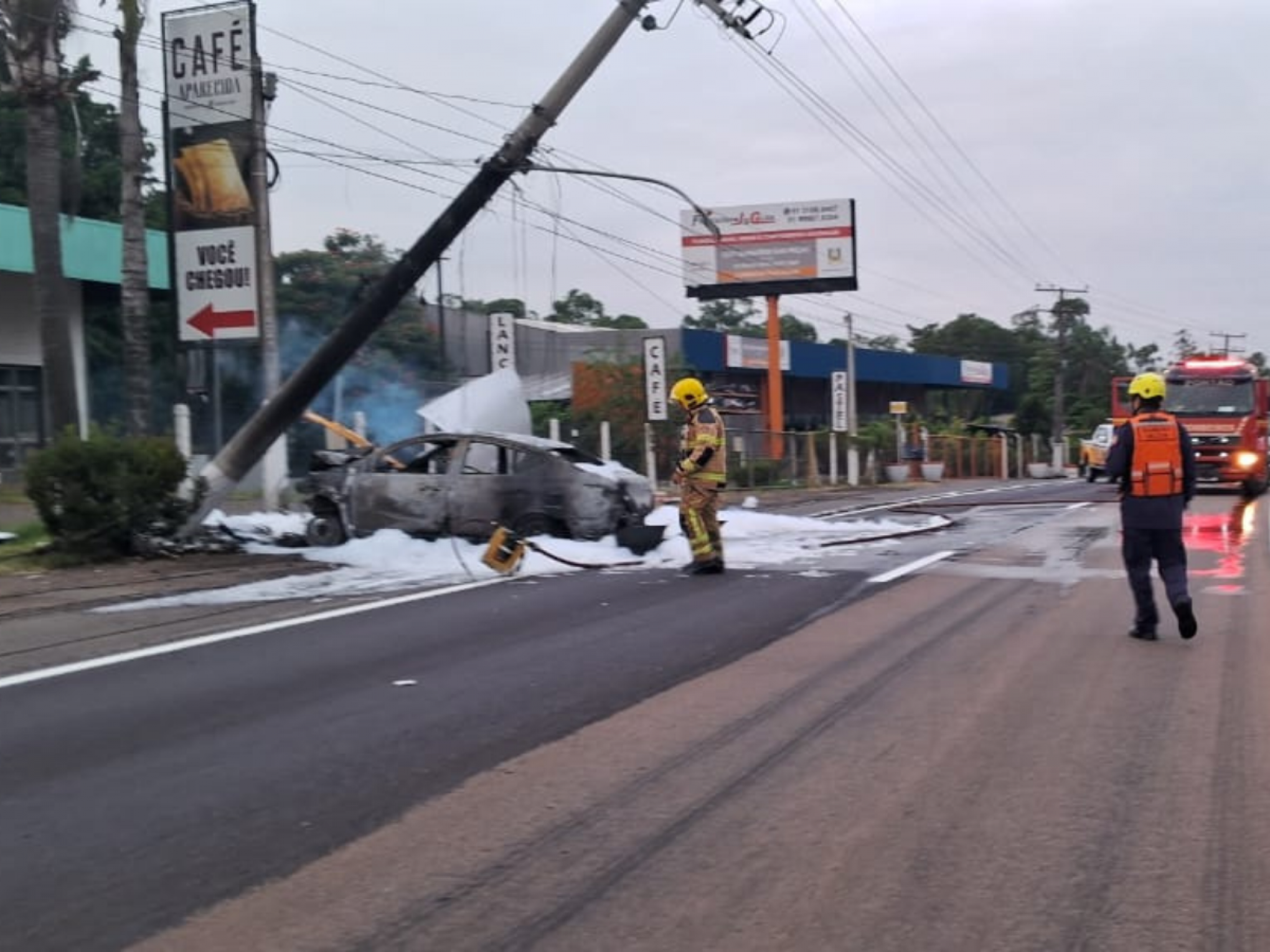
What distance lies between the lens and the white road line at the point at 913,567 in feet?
43.2

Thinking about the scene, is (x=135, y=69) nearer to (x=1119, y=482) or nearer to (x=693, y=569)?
(x=693, y=569)

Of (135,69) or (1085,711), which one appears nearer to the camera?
(1085,711)

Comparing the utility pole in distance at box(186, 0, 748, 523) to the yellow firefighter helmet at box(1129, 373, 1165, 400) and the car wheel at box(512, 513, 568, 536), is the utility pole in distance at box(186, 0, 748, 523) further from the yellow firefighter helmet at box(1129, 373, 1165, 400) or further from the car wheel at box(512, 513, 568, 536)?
the yellow firefighter helmet at box(1129, 373, 1165, 400)

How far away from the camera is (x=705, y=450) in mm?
13367

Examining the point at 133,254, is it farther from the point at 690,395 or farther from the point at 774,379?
the point at 774,379

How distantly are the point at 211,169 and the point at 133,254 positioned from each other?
1.66m

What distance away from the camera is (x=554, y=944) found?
429 centimetres

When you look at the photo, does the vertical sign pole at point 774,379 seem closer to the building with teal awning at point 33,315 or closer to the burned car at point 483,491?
the building with teal awning at point 33,315

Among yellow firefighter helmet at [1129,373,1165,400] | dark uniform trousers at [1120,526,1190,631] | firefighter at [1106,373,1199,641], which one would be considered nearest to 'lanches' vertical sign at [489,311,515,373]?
yellow firefighter helmet at [1129,373,1165,400]

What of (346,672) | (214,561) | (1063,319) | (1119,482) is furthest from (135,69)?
(1063,319)

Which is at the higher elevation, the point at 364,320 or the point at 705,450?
the point at 364,320

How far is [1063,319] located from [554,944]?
65646 mm

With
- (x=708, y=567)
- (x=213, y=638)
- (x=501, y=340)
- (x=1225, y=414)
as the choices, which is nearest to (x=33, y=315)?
(x=501, y=340)

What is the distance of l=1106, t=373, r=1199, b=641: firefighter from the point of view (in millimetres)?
9414
